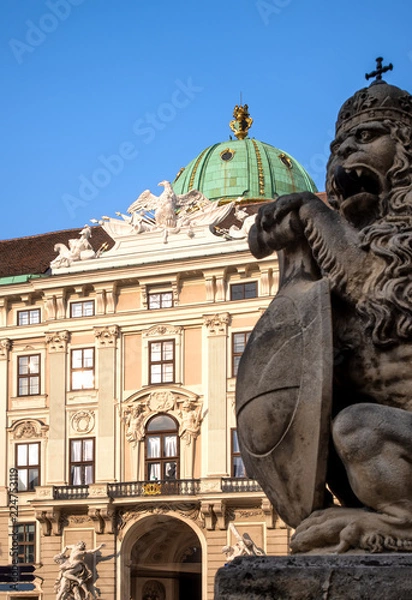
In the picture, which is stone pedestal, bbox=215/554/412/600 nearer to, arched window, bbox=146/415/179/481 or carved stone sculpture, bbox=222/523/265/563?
carved stone sculpture, bbox=222/523/265/563

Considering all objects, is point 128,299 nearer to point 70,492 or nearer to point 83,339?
point 83,339

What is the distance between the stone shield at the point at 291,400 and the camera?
350 centimetres

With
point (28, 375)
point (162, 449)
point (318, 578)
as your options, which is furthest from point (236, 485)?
point (318, 578)

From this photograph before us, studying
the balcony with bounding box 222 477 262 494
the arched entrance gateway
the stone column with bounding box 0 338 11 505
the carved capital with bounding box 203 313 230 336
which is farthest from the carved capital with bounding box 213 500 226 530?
the stone column with bounding box 0 338 11 505

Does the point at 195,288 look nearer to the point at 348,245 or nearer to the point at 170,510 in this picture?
the point at 170,510

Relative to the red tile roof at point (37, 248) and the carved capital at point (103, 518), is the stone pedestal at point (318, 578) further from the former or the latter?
the red tile roof at point (37, 248)

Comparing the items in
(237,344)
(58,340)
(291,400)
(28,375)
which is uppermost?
(58,340)

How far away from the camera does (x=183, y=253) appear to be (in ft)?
119

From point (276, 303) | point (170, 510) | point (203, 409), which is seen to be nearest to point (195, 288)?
point (203, 409)

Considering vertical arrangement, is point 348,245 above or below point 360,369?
above

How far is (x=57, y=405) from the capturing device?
36500mm

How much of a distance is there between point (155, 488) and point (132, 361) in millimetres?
4195

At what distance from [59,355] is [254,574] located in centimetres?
3409

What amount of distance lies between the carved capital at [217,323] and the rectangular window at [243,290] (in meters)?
0.74
